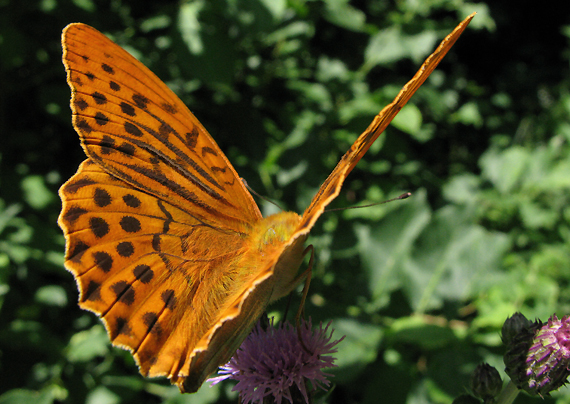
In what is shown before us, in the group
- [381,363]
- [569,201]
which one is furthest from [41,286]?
[569,201]

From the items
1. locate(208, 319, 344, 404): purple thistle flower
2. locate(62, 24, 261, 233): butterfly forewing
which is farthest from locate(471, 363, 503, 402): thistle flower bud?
locate(62, 24, 261, 233): butterfly forewing

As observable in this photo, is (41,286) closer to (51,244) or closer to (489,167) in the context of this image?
(51,244)

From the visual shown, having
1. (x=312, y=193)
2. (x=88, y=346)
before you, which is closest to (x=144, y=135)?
(x=312, y=193)

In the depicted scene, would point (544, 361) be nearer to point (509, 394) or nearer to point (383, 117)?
point (509, 394)

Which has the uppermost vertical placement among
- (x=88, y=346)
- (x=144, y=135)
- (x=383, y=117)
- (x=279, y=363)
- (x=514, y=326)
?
(x=383, y=117)

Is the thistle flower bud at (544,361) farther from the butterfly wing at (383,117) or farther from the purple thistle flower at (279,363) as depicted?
the butterfly wing at (383,117)

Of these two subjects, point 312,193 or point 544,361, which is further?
point 312,193
